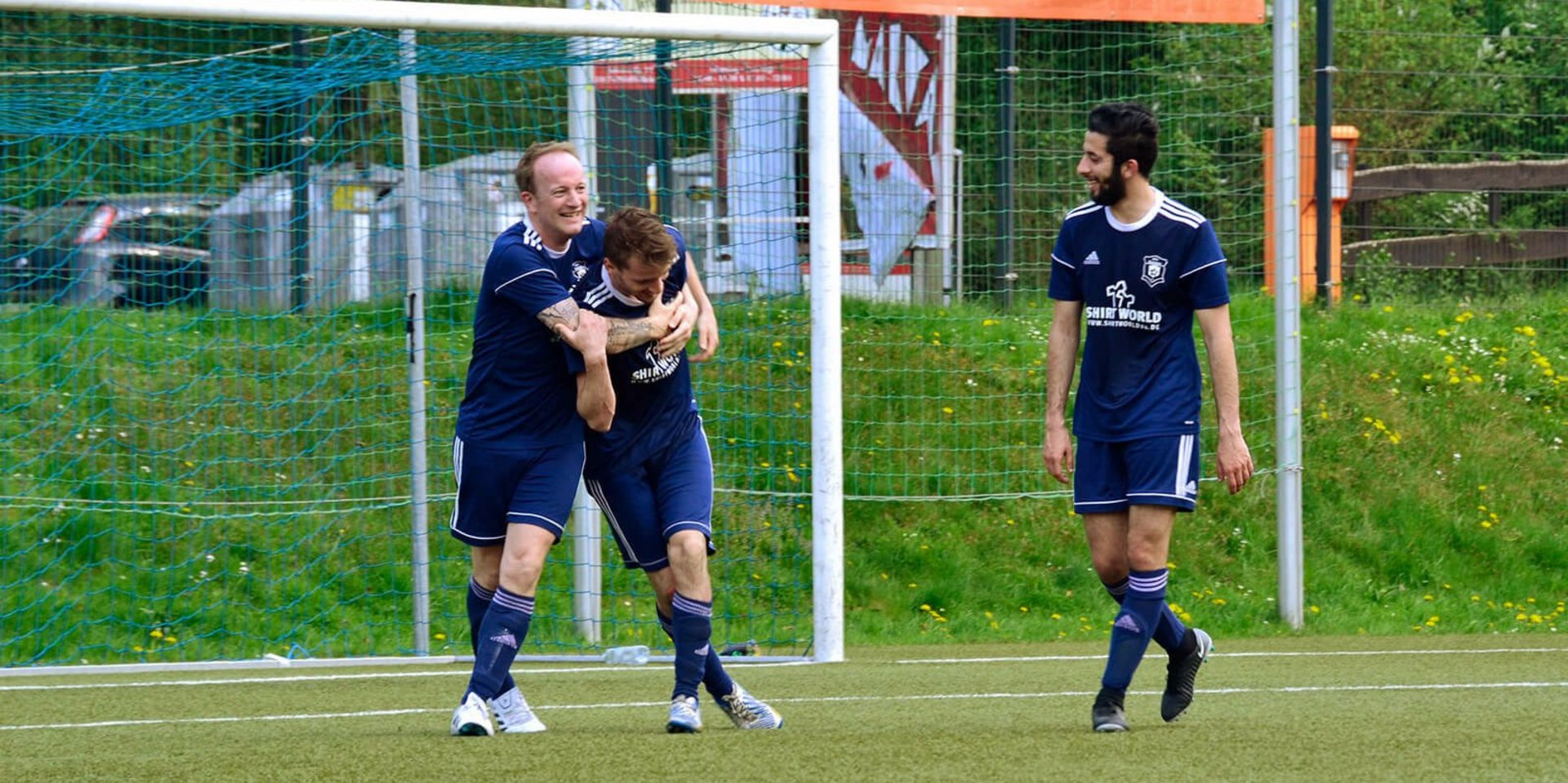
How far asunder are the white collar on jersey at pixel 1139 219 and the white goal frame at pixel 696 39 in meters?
2.92

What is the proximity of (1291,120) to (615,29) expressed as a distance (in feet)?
12.9

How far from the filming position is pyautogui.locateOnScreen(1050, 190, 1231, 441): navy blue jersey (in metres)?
5.40

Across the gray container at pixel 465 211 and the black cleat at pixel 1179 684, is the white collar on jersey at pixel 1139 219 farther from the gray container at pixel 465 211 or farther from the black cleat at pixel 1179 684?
the gray container at pixel 465 211

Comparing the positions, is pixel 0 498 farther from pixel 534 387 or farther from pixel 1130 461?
pixel 1130 461

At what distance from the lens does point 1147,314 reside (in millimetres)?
5426

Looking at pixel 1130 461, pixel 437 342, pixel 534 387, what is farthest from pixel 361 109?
pixel 1130 461

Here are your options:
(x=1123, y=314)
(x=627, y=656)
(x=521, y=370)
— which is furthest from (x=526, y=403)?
(x=627, y=656)

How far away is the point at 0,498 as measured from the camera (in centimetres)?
1025

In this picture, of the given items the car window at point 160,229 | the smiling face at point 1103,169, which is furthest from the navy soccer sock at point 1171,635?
the car window at point 160,229

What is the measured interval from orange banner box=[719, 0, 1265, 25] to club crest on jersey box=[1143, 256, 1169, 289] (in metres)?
5.01

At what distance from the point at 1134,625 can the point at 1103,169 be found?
1.34m

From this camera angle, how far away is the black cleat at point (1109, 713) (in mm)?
5301

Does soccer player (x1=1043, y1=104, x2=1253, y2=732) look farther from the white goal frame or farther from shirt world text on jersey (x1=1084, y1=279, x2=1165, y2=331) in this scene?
the white goal frame

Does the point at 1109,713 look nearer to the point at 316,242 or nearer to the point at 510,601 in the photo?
the point at 510,601
